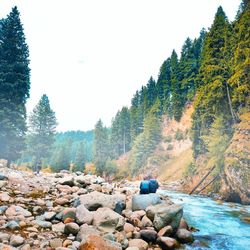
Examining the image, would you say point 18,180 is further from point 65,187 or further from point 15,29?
point 15,29

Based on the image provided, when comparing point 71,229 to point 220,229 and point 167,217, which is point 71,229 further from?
point 220,229

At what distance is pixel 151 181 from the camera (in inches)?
537

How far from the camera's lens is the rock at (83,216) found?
932 centimetres

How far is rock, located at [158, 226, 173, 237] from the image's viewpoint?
9.62 m

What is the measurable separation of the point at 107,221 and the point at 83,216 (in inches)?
32.2

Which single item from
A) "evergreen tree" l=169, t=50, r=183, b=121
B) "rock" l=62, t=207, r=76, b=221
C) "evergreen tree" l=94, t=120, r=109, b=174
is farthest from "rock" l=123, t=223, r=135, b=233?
"evergreen tree" l=94, t=120, r=109, b=174

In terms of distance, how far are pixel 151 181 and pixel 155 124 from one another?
57.4 metres

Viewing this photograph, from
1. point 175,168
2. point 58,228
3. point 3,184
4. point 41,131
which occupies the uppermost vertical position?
point 41,131

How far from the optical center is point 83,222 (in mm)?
9312

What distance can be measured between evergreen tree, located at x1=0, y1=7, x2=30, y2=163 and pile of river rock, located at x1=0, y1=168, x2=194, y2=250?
18.3 m

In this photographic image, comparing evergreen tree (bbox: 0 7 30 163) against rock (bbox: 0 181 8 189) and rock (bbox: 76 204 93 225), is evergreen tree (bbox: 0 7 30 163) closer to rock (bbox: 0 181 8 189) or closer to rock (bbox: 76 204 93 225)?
rock (bbox: 0 181 8 189)

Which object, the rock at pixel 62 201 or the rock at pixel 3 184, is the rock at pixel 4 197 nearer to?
the rock at pixel 3 184

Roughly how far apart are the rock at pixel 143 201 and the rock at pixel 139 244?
114 inches

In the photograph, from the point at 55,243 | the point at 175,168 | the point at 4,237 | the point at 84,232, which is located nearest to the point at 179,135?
the point at 175,168
